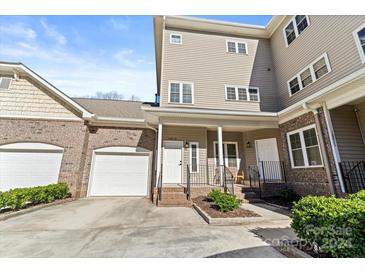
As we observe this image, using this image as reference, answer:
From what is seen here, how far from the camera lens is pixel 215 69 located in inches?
385

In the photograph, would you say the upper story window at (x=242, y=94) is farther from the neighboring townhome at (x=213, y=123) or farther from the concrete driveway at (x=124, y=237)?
the concrete driveway at (x=124, y=237)

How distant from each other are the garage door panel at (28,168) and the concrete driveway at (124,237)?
118 inches

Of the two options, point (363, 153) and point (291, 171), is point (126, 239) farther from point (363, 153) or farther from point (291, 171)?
point (363, 153)

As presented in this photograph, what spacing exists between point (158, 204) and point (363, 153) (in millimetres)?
7446

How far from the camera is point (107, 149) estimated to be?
28.8 feet

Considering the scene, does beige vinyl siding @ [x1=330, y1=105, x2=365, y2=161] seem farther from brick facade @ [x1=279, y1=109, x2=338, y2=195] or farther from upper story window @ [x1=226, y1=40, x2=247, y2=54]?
upper story window @ [x1=226, y1=40, x2=247, y2=54]

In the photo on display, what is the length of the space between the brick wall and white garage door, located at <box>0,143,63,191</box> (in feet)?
4.41

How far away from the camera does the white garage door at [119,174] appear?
331 inches

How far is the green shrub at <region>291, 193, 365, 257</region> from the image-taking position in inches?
89.9

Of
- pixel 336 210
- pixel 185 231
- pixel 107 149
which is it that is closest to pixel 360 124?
pixel 336 210

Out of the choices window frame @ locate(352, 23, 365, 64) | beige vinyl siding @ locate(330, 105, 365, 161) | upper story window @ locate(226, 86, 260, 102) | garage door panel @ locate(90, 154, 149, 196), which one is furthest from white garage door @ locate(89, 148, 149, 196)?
window frame @ locate(352, 23, 365, 64)

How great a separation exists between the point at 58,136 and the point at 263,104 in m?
11.0

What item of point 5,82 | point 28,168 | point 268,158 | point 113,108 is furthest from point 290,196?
point 5,82

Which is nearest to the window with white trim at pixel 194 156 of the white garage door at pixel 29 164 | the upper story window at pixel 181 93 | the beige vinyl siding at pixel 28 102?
the upper story window at pixel 181 93
